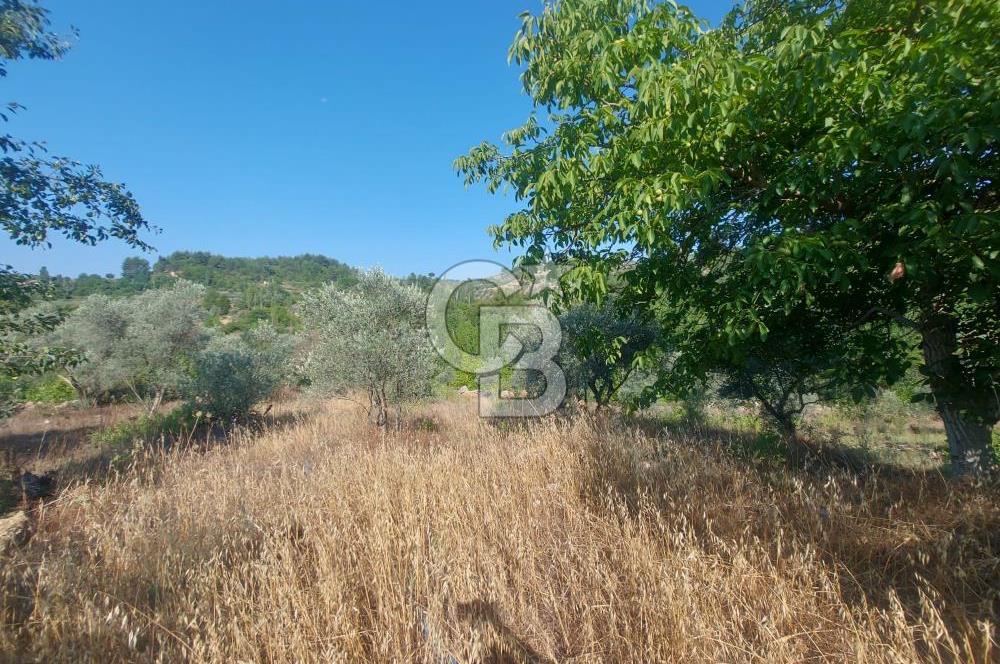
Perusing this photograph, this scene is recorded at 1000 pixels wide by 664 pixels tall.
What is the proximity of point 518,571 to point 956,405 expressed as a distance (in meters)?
3.45

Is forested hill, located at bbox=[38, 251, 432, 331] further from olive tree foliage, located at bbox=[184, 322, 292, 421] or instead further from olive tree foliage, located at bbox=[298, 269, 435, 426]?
olive tree foliage, located at bbox=[298, 269, 435, 426]

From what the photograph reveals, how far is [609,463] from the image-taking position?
11.8 feet

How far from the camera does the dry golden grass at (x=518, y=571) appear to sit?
1.64 metres

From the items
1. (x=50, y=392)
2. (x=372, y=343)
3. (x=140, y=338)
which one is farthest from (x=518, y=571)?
(x=50, y=392)

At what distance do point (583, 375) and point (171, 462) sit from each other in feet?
22.0

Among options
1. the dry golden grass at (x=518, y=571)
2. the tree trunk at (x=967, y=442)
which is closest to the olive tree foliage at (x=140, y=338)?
the dry golden grass at (x=518, y=571)

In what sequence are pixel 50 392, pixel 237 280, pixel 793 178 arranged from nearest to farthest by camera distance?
pixel 793 178 → pixel 50 392 → pixel 237 280

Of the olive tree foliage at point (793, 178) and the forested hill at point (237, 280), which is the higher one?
the forested hill at point (237, 280)

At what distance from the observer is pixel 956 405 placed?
2908 mm

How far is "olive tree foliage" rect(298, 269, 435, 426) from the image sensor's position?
738 cm

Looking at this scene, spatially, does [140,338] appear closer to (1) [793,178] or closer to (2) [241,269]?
(1) [793,178]

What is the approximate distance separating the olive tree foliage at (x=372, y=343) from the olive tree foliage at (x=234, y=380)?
2.80 meters

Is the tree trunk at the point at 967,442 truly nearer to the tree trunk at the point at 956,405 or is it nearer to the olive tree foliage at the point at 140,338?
the tree trunk at the point at 956,405

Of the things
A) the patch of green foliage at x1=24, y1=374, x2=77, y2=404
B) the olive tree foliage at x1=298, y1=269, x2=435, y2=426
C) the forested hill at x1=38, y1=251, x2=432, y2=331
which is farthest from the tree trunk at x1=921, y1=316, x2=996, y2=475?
the forested hill at x1=38, y1=251, x2=432, y2=331
